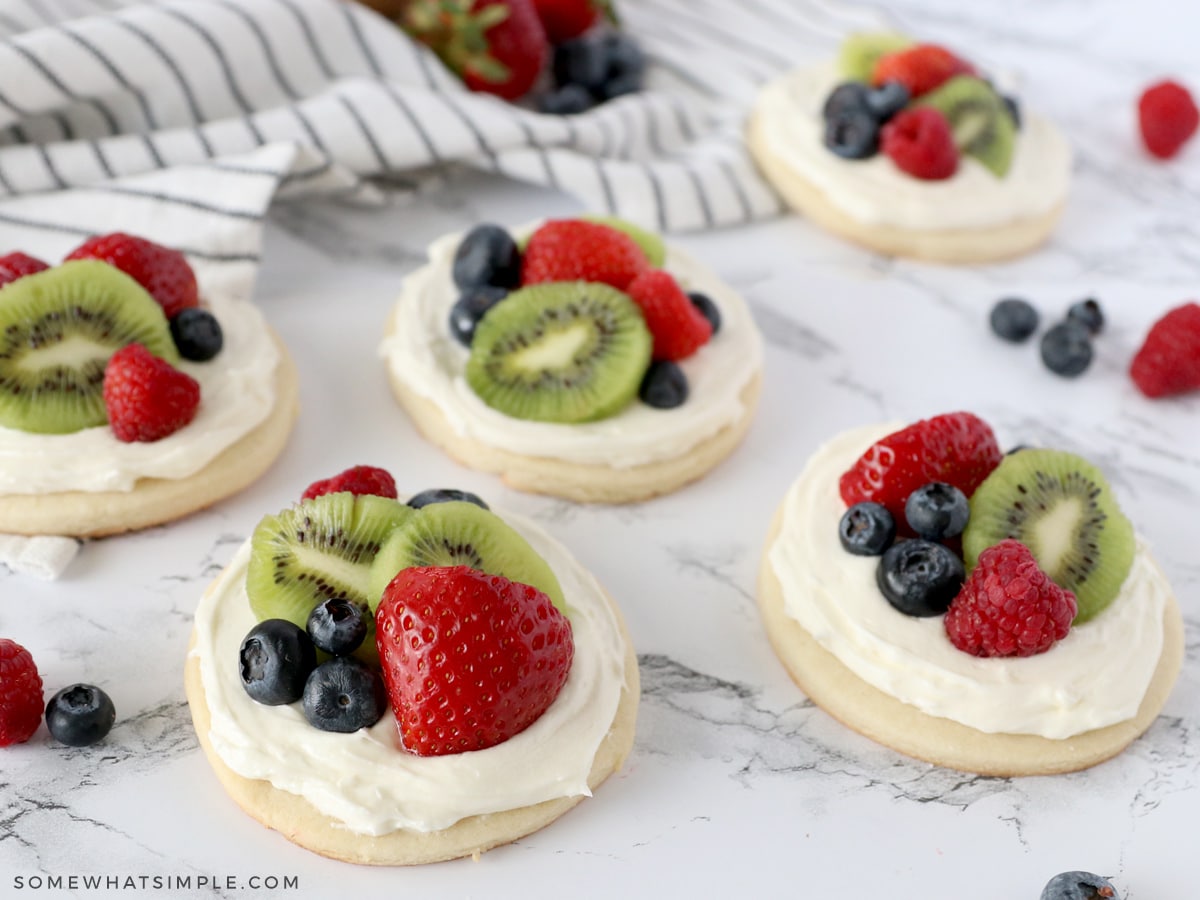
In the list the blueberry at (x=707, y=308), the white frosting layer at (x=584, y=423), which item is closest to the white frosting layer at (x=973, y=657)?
the white frosting layer at (x=584, y=423)

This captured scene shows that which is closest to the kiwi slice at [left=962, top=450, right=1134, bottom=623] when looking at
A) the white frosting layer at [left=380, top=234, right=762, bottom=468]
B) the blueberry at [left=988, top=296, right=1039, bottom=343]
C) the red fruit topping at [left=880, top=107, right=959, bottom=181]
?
the white frosting layer at [left=380, top=234, right=762, bottom=468]

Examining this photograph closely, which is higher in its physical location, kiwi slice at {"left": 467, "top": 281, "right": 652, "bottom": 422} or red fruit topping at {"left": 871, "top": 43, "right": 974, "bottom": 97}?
red fruit topping at {"left": 871, "top": 43, "right": 974, "bottom": 97}

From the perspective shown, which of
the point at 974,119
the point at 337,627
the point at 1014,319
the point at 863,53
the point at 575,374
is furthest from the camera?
the point at 863,53

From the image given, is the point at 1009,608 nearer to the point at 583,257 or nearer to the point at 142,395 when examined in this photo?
the point at 583,257

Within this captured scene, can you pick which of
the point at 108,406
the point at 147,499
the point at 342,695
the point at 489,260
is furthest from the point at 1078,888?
the point at 108,406

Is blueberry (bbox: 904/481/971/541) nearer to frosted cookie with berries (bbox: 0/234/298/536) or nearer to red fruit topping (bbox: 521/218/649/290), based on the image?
red fruit topping (bbox: 521/218/649/290)

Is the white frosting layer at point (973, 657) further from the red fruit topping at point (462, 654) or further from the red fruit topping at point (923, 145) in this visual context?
the red fruit topping at point (923, 145)
